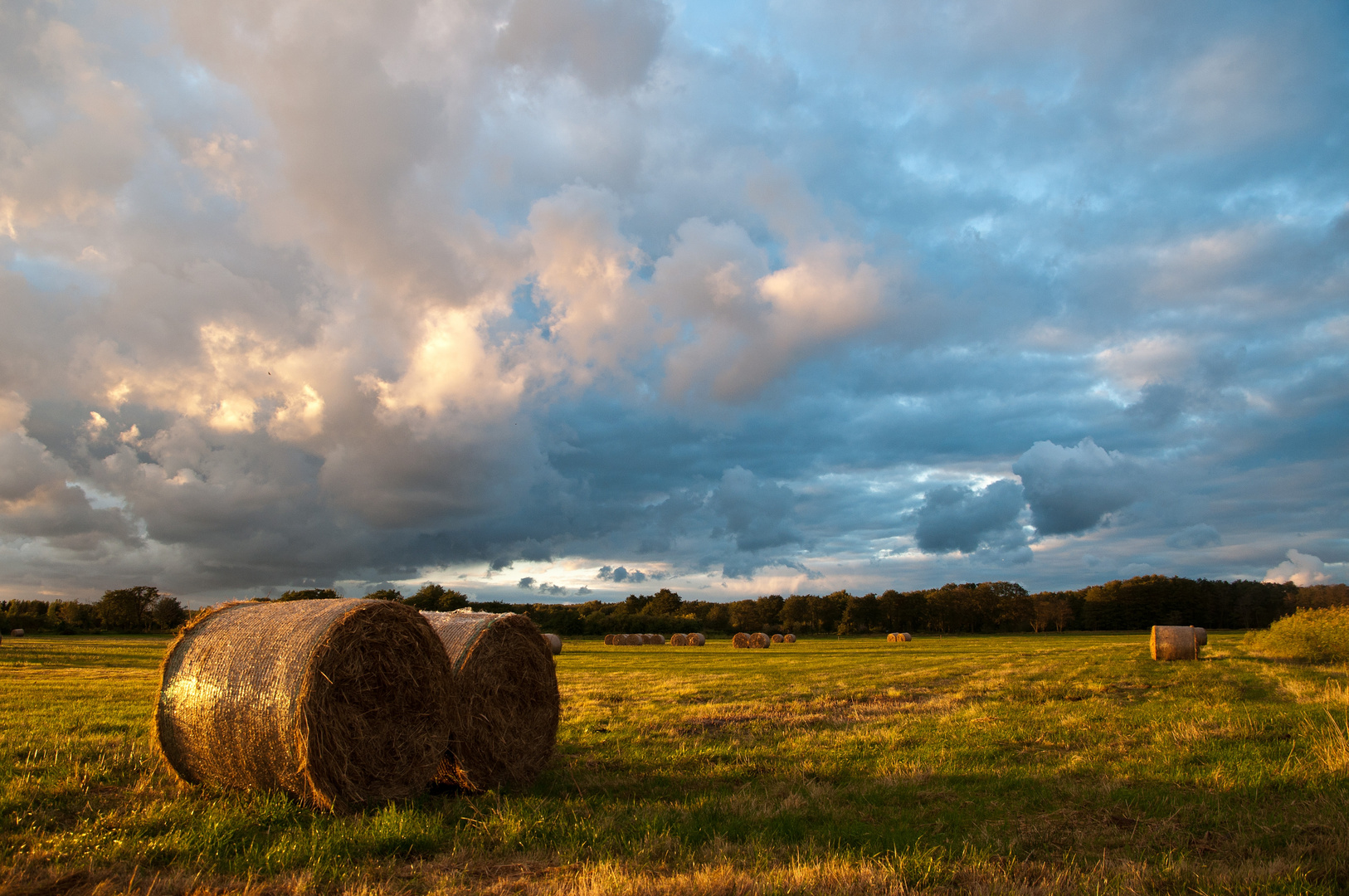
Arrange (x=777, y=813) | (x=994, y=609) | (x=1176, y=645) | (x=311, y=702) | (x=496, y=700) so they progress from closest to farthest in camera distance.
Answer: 1. (x=777, y=813)
2. (x=311, y=702)
3. (x=496, y=700)
4. (x=1176, y=645)
5. (x=994, y=609)

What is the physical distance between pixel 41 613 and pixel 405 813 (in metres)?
111

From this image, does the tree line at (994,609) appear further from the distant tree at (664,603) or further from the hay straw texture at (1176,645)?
the hay straw texture at (1176,645)

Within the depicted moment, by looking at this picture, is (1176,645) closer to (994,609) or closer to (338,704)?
(338,704)

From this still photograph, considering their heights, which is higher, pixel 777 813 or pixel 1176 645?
pixel 777 813

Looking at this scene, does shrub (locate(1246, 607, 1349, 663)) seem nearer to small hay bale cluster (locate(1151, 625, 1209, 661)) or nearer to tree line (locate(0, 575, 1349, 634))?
small hay bale cluster (locate(1151, 625, 1209, 661))

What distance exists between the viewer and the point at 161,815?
7.21 m

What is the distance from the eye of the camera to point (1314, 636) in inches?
1095

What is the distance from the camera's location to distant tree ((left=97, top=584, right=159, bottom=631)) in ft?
280

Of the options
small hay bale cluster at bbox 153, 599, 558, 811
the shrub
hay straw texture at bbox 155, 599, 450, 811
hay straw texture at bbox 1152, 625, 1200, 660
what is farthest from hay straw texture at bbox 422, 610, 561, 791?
the shrub

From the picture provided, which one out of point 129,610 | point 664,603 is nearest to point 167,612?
point 129,610

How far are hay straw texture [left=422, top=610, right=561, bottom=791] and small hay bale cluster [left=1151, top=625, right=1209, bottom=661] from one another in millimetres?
27420

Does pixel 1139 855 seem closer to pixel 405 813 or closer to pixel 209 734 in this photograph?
pixel 405 813

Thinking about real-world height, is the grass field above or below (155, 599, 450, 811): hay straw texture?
below

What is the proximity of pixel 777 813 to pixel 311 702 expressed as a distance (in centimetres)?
506
